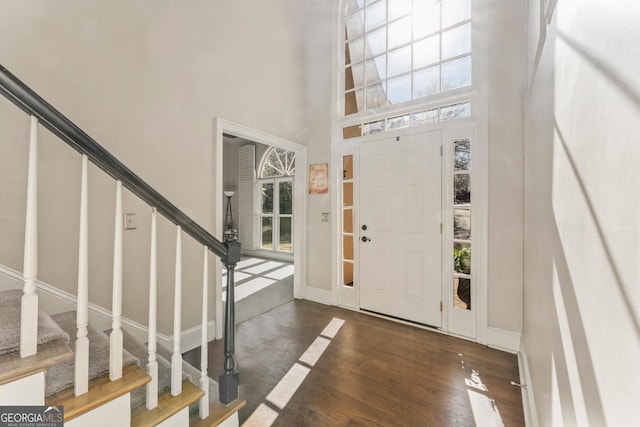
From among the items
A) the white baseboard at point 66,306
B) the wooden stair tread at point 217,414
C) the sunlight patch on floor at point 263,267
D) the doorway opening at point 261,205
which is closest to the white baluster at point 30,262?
the wooden stair tread at point 217,414

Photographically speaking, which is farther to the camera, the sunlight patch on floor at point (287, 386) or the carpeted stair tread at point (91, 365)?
the sunlight patch on floor at point (287, 386)

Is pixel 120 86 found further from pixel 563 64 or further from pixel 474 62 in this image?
pixel 474 62

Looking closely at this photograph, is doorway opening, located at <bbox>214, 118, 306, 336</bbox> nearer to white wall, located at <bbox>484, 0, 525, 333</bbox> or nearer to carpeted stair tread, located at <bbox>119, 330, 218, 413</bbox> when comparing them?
carpeted stair tread, located at <bbox>119, 330, 218, 413</bbox>

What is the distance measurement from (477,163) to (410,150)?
2.24ft

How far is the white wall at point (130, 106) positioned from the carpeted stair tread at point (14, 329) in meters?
0.50

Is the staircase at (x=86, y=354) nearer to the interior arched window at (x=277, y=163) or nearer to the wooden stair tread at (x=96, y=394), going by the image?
the wooden stair tread at (x=96, y=394)

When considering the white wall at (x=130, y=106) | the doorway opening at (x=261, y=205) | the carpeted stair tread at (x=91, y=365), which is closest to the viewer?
the carpeted stair tread at (x=91, y=365)

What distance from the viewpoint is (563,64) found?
3.19 feet

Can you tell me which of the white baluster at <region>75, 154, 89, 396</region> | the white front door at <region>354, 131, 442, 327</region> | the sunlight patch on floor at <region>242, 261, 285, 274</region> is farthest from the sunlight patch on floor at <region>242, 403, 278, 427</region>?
the sunlight patch on floor at <region>242, 261, 285, 274</region>

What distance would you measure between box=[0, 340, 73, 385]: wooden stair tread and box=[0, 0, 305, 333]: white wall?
1087 millimetres

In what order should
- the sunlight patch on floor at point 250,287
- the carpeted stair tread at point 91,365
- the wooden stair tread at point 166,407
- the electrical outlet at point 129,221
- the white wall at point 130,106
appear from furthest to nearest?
1. the sunlight patch on floor at point 250,287
2. the electrical outlet at point 129,221
3. the white wall at point 130,106
4. the wooden stair tread at point 166,407
5. the carpeted stair tread at point 91,365

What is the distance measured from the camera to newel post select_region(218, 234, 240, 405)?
1557 millimetres

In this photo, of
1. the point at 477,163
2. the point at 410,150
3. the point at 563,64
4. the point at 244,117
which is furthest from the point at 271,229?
the point at 563,64

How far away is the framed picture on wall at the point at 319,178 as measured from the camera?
3.62m
